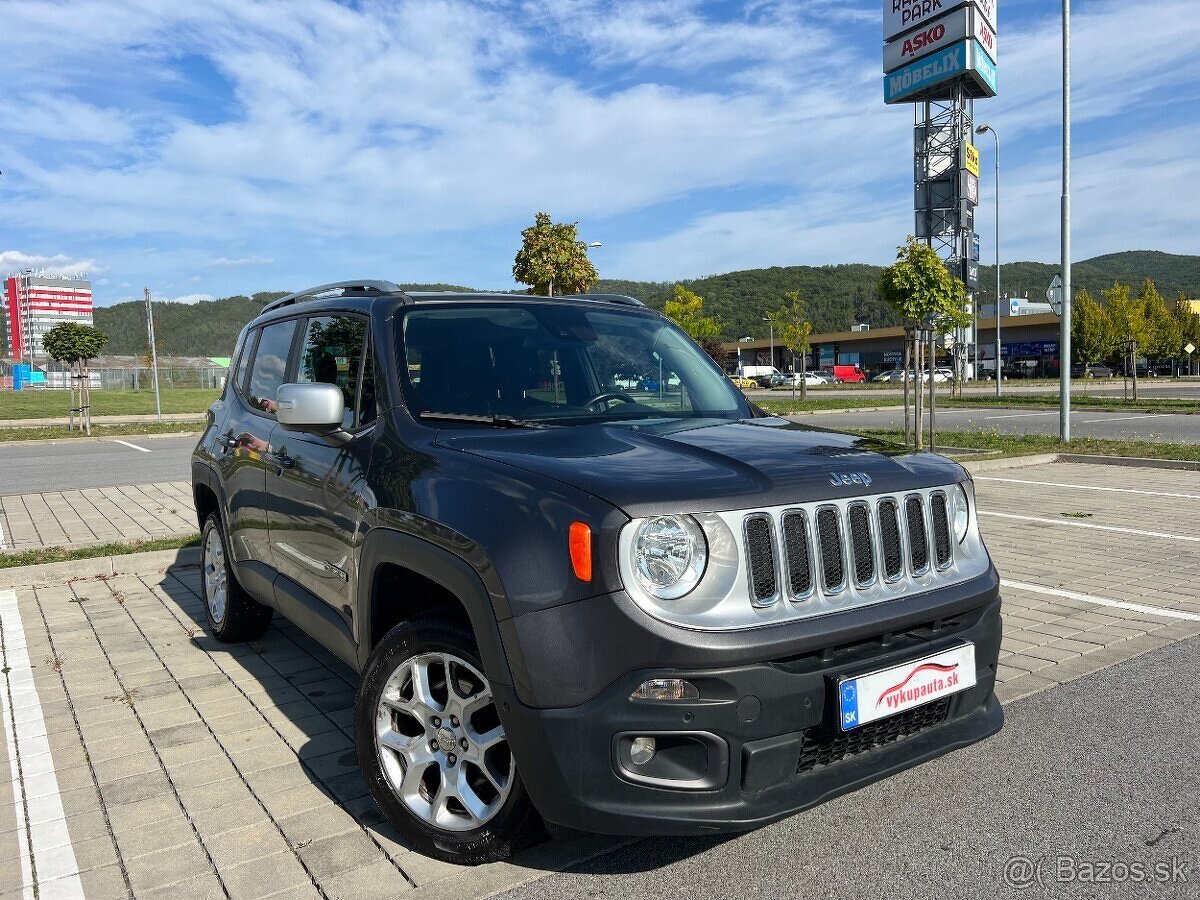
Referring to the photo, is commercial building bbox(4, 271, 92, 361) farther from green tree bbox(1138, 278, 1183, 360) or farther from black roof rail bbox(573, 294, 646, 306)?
black roof rail bbox(573, 294, 646, 306)

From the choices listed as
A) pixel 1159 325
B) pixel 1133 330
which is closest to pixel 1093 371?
pixel 1159 325

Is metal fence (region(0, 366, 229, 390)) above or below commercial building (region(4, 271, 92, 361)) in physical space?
below

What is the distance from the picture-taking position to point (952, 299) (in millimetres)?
16125

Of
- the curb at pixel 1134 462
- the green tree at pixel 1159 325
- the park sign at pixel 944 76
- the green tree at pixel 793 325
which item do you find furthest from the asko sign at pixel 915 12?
the curb at pixel 1134 462

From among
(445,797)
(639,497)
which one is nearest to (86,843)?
(445,797)

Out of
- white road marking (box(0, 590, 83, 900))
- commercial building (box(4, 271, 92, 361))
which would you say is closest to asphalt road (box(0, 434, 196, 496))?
white road marking (box(0, 590, 83, 900))

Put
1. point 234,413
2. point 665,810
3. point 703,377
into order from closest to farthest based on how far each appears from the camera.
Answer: point 665,810 < point 703,377 < point 234,413

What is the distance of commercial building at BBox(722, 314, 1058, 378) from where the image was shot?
79875 millimetres

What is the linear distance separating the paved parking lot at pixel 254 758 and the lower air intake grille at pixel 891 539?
0.89 meters

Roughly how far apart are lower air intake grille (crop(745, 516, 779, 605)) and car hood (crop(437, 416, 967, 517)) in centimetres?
6

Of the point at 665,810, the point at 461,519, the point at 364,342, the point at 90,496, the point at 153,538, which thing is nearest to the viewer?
the point at 665,810

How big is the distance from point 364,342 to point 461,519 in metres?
1.24

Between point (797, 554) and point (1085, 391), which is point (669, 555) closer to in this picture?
point (797, 554)

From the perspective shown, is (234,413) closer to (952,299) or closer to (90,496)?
(90,496)
